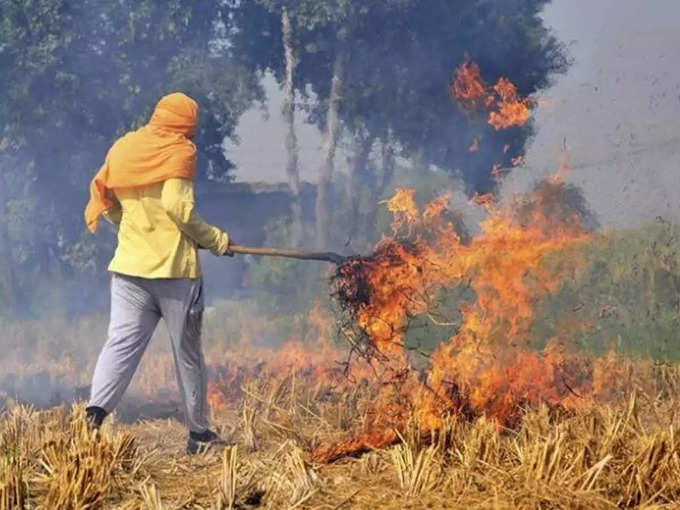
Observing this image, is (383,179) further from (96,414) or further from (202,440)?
(96,414)

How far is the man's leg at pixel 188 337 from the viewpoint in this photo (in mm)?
7586

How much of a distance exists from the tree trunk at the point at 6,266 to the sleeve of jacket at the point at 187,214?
12.5 m

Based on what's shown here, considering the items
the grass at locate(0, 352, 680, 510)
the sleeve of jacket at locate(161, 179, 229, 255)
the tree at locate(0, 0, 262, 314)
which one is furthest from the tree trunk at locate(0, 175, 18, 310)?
the grass at locate(0, 352, 680, 510)

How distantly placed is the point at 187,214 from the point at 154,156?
408mm

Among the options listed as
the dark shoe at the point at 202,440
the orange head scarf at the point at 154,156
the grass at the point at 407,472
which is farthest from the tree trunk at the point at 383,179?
the grass at the point at 407,472

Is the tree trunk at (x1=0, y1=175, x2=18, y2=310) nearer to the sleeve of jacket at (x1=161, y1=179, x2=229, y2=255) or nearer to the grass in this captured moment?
the sleeve of jacket at (x1=161, y1=179, x2=229, y2=255)

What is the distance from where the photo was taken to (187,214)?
24.4 feet

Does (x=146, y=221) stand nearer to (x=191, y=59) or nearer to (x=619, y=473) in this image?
(x=619, y=473)

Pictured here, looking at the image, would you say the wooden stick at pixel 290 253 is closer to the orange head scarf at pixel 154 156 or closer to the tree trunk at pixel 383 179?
the orange head scarf at pixel 154 156

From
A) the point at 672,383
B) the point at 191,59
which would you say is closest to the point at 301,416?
the point at 672,383

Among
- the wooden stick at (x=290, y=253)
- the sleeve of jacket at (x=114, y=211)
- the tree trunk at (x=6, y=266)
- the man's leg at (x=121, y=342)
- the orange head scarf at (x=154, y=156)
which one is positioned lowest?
the tree trunk at (x=6, y=266)

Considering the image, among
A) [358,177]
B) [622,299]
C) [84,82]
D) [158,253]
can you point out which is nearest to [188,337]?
[158,253]

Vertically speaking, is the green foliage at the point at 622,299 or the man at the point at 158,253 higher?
the man at the point at 158,253

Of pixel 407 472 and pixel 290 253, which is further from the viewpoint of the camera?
pixel 290 253
